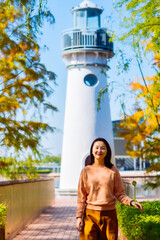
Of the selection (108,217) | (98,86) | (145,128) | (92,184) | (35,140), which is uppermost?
(98,86)

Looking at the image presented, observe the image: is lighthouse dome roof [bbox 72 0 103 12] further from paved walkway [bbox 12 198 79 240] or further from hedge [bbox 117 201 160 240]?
hedge [bbox 117 201 160 240]

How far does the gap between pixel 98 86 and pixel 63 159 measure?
4343mm

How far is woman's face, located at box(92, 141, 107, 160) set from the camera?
4.19 metres

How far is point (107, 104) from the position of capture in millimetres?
23078

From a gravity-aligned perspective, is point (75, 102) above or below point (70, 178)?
above

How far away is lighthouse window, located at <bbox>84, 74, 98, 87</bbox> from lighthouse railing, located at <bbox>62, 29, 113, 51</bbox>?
1764 millimetres

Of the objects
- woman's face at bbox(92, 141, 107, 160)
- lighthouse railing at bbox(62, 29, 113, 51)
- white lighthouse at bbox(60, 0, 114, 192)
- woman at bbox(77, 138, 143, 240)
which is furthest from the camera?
lighthouse railing at bbox(62, 29, 113, 51)

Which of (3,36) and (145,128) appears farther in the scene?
(145,128)

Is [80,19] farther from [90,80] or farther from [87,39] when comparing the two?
[90,80]

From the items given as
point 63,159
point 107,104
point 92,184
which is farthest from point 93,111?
point 92,184

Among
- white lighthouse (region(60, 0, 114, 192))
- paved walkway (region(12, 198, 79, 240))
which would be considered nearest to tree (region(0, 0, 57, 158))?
paved walkway (region(12, 198, 79, 240))

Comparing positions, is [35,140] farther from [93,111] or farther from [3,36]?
[93,111]

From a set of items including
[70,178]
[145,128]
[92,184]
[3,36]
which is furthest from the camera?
[70,178]

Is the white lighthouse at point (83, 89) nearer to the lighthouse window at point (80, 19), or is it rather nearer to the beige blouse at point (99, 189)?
the lighthouse window at point (80, 19)
